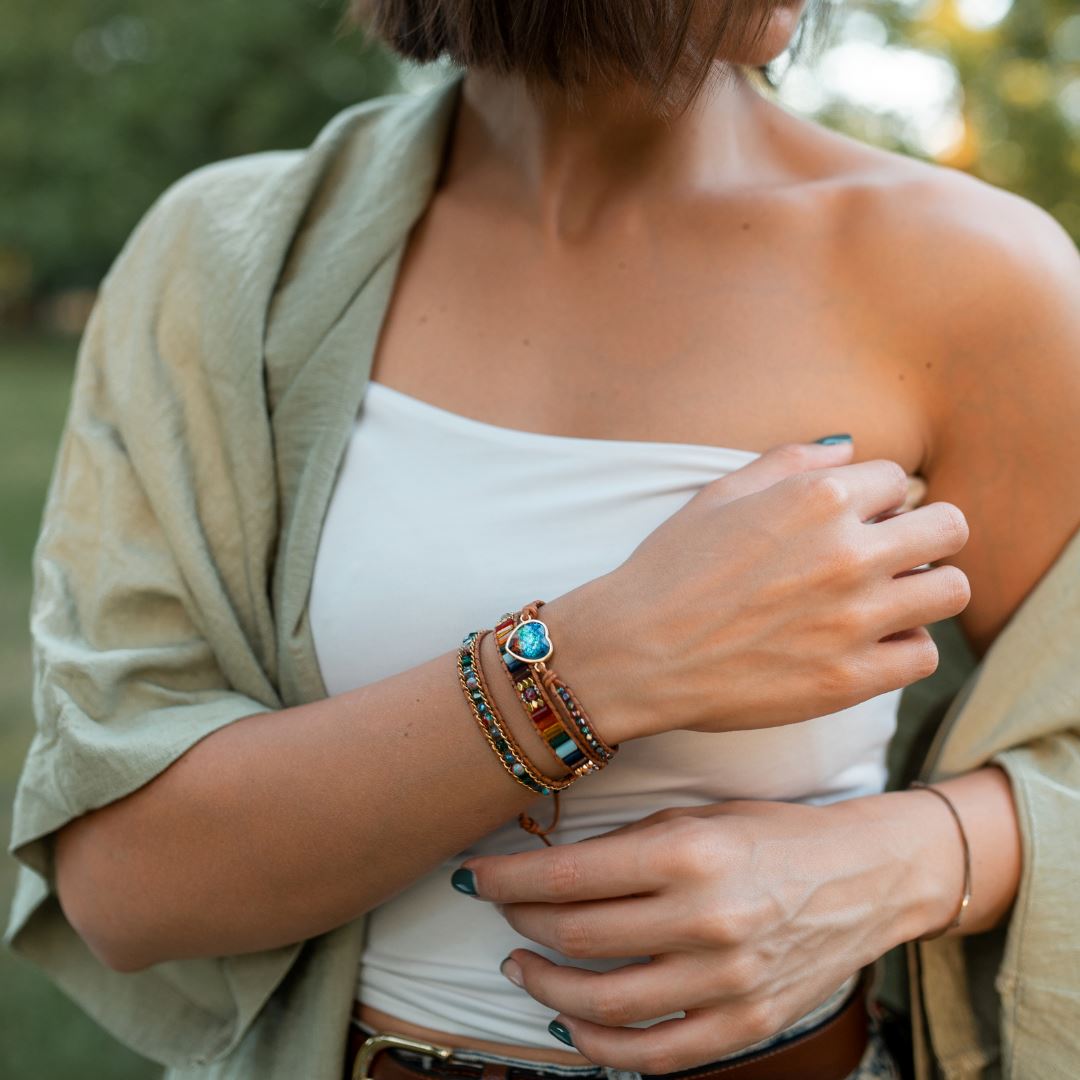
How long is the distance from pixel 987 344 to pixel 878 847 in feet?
1.73

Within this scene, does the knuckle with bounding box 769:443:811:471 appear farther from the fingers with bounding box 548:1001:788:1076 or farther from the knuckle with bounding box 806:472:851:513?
the fingers with bounding box 548:1001:788:1076

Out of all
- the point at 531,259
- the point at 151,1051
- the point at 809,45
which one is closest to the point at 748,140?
the point at 809,45

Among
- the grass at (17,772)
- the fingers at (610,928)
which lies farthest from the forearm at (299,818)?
the grass at (17,772)

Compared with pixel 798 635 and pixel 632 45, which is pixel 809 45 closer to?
pixel 632 45

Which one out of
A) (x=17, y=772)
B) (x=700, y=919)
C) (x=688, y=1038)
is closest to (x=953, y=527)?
(x=700, y=919)

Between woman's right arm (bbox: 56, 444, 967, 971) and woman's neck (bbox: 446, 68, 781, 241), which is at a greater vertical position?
woman's neck (bbox: 446, 68, 781, 241)

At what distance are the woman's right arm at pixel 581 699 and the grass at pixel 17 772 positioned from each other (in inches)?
91.1

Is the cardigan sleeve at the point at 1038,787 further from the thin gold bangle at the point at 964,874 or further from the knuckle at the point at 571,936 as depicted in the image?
the knuckle at the point at 571,936

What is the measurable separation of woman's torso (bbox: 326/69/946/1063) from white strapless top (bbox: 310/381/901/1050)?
3 centimetres

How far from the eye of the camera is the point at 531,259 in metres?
1.37

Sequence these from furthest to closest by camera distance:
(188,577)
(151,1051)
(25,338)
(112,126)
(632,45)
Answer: (25,338) < (112,126) < (151,1051) < (188,577) < (632,45)

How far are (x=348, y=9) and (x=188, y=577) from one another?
29.0 inches

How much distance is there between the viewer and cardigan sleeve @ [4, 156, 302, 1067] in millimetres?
1176

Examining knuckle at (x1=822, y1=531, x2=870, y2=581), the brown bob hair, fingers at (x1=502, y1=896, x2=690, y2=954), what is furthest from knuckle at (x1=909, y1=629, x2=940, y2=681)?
the brown bob hair
